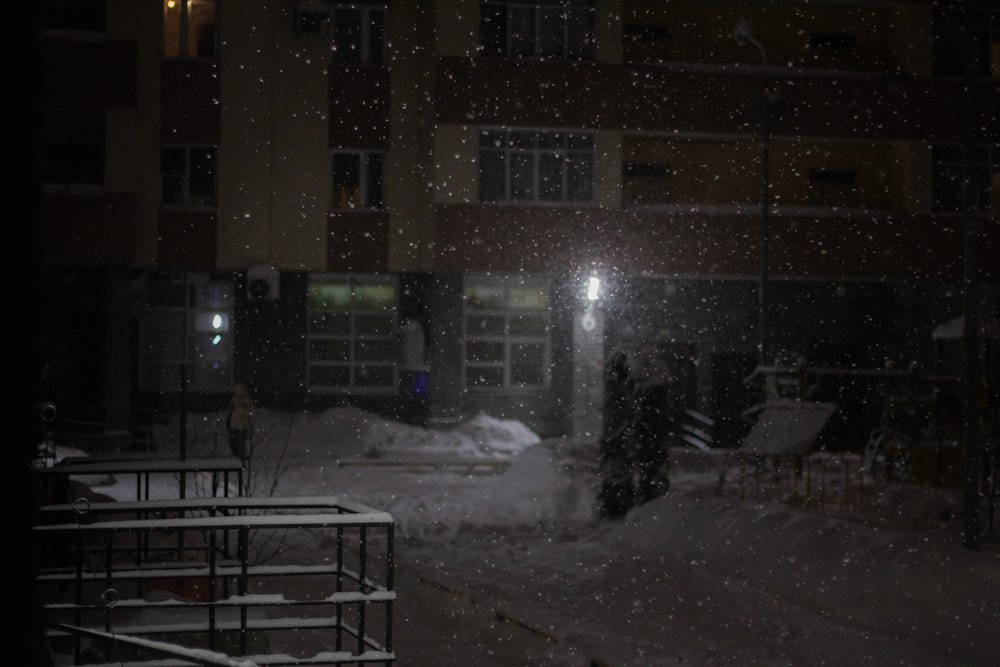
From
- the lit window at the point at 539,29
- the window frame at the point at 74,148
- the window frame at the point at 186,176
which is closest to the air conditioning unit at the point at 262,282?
the window frame at the point at 186,176

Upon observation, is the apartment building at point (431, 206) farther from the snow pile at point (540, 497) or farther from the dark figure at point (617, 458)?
the dark figure at point (617, 458)

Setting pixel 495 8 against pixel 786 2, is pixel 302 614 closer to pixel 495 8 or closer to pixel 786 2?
pixel 495 8

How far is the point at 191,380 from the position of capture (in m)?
30.5

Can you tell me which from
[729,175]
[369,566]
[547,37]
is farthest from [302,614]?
[729,175]

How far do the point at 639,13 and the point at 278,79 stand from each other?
10056 mm

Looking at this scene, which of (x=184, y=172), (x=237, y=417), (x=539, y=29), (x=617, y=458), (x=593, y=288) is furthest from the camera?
(x=539, y=29)

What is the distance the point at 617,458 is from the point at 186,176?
58.7 ft

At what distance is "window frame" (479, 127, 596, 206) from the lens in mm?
30172

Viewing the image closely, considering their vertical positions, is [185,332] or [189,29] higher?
[189,29]

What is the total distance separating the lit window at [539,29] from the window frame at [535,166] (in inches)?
84.0

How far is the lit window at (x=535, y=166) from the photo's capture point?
3019cm

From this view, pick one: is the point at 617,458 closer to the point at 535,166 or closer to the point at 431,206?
the point at 431,206

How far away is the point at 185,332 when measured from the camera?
3033 cm

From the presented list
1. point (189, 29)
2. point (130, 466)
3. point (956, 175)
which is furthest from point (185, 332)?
point (130, 466)
